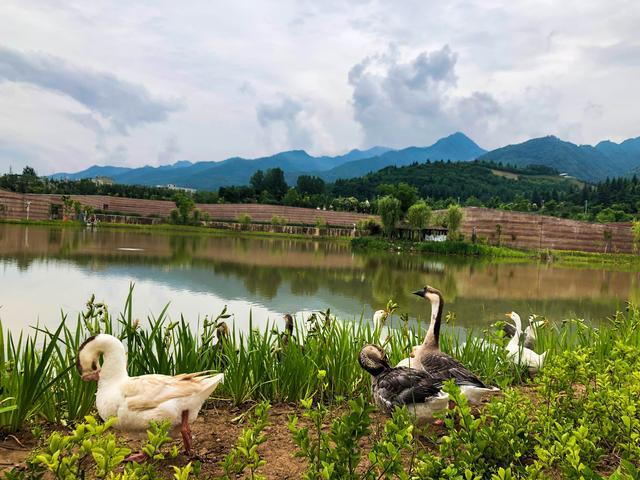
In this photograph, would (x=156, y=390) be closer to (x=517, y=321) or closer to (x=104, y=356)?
(x=104, y=356)

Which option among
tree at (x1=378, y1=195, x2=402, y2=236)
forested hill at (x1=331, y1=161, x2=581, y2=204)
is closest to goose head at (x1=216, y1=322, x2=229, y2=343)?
tree at (x1=378, y1=195, x2=402, y2=236)

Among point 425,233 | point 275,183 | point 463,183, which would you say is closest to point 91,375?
point 425,233

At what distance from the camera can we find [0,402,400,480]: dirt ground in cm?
283

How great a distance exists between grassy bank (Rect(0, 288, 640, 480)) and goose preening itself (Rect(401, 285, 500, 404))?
0.30m

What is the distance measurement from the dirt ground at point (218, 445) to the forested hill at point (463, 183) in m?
112

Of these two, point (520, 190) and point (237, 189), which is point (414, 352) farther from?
point (520, 190)

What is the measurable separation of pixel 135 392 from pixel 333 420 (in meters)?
1.50

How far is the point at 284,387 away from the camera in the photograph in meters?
4.22

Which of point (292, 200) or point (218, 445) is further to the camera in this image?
point (292, 200)

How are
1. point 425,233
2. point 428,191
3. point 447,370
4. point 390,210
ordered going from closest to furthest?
point 447,370 < point 390,210 < point 425,233 < point 428,191

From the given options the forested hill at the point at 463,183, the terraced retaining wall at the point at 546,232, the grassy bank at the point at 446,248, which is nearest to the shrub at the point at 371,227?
the terraced retaining wall at the point at 546,232

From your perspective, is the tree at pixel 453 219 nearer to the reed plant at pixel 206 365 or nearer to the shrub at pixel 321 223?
the shrub at pixel 321 223

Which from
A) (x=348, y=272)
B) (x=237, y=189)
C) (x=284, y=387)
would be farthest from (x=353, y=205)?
(x=284, y=387)

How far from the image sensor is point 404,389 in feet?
11.1
